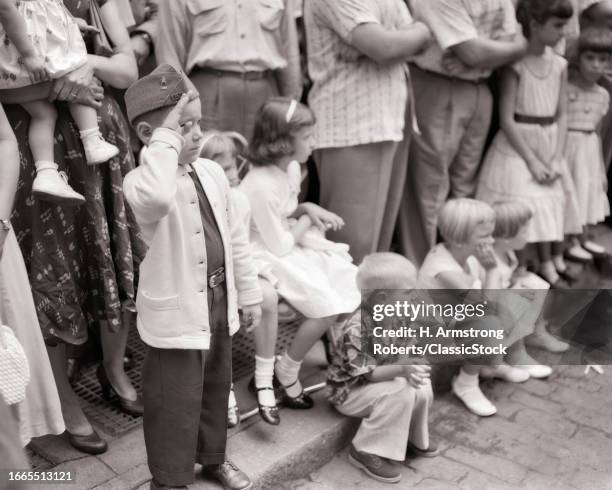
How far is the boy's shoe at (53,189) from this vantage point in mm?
2447

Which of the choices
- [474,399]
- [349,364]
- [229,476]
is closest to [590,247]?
[474,399]

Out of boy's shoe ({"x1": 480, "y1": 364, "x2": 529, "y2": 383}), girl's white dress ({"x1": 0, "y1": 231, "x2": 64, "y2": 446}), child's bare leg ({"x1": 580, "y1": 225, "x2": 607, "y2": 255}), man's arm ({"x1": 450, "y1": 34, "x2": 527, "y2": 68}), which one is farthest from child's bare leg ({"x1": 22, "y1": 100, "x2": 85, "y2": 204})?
child's bare leg ({"x1": 580, "y1": 225, "x2": 607, "y2": 255})

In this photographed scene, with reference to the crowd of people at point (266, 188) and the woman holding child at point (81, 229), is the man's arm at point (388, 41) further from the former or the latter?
the woman holding child at point (81, 229)

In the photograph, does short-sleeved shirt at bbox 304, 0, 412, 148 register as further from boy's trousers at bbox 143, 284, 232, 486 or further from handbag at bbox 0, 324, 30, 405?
handbag at bbox 0, 324, 30, 405

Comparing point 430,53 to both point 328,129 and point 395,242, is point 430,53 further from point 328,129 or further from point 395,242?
point 395,242

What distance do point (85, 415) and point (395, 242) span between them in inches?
91.1

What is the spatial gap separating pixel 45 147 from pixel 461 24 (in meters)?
2.37

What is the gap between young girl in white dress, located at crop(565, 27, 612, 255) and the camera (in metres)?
4.80

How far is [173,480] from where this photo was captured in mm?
2508

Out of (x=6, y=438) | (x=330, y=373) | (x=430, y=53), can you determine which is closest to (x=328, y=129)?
(x=430, y=53)

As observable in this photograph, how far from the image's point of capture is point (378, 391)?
314cm

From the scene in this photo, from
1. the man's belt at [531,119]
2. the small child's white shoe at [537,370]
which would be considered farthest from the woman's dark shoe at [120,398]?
the man's belt at [531,119]

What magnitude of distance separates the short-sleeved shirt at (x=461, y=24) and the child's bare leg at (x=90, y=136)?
2.10 meters

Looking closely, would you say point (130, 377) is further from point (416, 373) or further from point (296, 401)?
point (416, 373)
